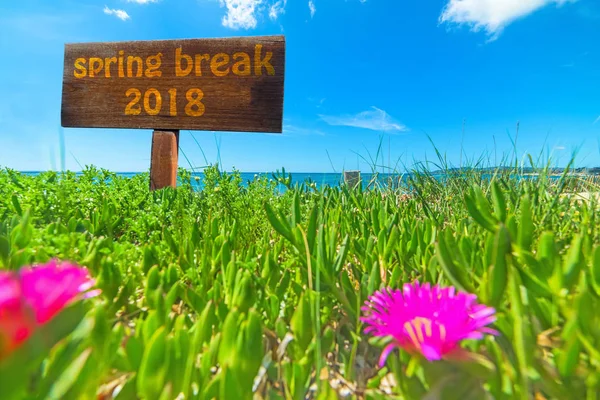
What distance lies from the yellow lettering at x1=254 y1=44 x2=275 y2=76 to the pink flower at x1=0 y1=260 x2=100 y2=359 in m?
3.43

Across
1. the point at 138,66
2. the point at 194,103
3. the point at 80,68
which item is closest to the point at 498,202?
the point at 194,103

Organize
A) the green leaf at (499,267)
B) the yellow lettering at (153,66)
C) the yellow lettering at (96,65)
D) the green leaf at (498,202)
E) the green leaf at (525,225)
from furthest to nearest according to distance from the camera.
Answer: the yellow lettering at (96,65), the yellow lettering at (153,66), the green leaf at (498,202), the green leaf at (525,225), the green leaf at (499,267)

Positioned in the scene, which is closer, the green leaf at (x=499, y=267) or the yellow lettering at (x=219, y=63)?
the green leaf at (x=499, y=267)

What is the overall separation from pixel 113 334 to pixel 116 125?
12.4 ft

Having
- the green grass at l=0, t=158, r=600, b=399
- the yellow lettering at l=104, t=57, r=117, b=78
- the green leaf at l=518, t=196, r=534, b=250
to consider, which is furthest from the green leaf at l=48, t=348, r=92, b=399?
the yellow lettering at l=104, t=57, r=117, b=78

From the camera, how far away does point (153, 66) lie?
12.8ft

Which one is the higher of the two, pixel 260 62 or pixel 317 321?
pixel 260 62

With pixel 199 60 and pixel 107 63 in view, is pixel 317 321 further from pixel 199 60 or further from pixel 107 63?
pixel 107 63

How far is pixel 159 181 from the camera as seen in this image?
388cm

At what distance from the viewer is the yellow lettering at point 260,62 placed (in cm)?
365

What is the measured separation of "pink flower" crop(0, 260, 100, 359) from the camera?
38 cm

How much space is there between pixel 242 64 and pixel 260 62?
0.19 meters

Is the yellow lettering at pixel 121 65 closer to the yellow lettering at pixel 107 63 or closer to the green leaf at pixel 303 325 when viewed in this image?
the yellow lettering at pixel 107 63

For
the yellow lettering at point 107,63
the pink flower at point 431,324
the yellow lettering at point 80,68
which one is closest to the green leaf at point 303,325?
the pink flower at point 431,324
